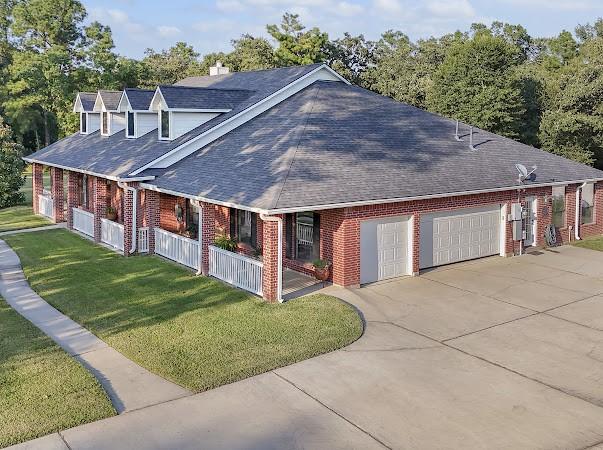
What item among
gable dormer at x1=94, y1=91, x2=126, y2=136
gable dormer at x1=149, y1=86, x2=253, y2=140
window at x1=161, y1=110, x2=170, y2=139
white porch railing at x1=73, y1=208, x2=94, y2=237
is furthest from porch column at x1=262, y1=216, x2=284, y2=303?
gable dormer at x1=94, y1=91, x2=126, y2=136

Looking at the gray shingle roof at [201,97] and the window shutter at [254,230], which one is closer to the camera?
the window shutter at [254,230]

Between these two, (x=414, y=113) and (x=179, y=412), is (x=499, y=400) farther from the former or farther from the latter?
(x=414, y=113)

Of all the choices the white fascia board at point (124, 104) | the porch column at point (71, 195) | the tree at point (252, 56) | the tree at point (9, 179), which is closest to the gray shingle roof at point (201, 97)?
the white fascia board at point (124, 104)

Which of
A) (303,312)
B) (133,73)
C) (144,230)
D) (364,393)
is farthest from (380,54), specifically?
(364,393)

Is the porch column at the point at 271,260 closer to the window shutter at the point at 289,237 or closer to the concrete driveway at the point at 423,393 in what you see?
the concrete driveway at the point at 423,393

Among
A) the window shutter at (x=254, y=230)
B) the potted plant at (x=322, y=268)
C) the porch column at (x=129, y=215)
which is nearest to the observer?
the potted plant at (x=322, y=268)

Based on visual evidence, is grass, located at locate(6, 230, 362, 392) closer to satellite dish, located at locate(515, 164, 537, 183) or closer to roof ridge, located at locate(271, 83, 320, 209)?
roof ridge, located at locate(271, 83, 320, 209)

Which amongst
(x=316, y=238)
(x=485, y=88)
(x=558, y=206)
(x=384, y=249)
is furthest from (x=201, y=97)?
(x=485, y=88)
